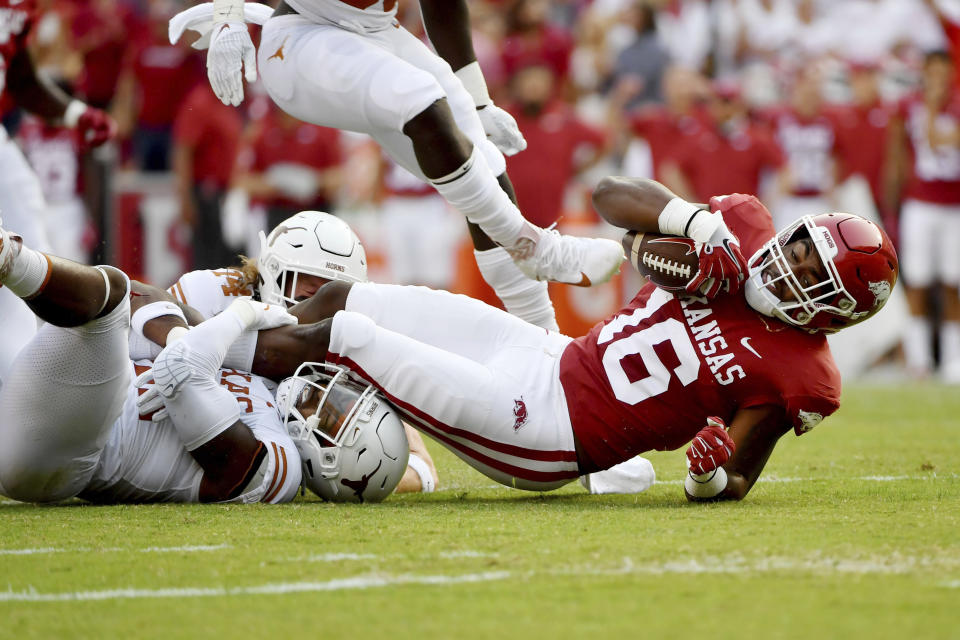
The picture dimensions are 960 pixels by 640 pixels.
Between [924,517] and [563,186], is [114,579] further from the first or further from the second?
[563,186]

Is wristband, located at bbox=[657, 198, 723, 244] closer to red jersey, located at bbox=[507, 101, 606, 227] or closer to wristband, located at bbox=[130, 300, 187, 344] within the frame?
wristband, located at bbox=[130, 300, 187, 344]

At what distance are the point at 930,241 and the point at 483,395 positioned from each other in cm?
712

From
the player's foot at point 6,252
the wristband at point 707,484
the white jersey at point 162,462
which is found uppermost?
the player's foot at point 6,252

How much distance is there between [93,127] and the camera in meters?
6.17

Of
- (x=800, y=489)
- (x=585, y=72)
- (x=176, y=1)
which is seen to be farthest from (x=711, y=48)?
(x=800, y=489)

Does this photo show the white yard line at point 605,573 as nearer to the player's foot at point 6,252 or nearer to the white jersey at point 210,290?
the player's foot at point 6,252

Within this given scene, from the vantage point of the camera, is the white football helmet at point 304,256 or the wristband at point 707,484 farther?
the white football helmet at point 304,256

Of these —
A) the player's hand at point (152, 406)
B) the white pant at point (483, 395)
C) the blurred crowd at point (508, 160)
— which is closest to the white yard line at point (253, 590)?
the white pant at point (483, 395)

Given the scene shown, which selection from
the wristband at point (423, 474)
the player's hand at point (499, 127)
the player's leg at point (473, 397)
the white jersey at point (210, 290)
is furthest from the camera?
the player's hand at point (499, 127)

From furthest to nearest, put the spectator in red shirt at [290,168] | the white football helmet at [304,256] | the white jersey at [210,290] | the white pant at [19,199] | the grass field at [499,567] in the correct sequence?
the spectator in red shirt at [290,168], the white pant at [19,199], the white jersey at [210,290], the white football helmet at [304,256], the grass field at [499,567]

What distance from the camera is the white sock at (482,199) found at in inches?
153

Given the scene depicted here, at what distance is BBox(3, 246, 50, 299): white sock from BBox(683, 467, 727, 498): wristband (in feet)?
5.87

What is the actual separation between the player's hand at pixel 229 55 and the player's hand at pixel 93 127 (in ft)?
7.70

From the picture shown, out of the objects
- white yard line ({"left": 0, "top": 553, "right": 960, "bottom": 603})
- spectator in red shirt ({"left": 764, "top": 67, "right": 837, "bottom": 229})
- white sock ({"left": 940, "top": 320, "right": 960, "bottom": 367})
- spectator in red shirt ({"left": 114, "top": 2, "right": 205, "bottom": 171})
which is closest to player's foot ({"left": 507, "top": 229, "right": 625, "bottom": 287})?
white yard line ({"left": 0, "top": 553, "right": 960, "bottom": 603})
